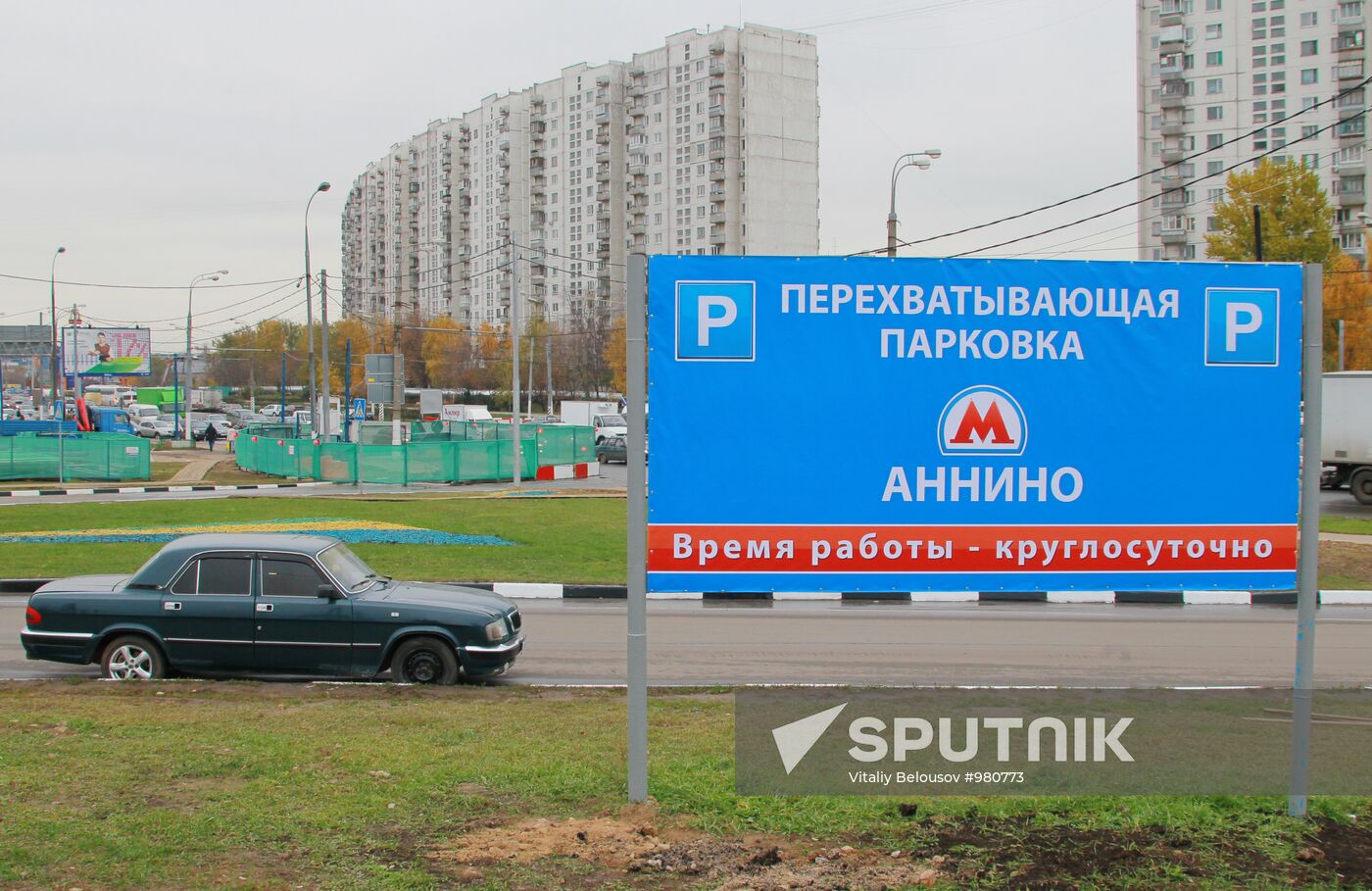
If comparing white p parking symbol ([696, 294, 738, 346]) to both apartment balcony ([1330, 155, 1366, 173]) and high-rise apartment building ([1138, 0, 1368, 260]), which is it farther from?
apartment balcony ([1330, 155, 1366, 173])

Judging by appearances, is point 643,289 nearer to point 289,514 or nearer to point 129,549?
point 129,549

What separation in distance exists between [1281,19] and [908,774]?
90.8 m

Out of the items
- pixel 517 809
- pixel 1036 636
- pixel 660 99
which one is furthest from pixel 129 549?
pixel 660 99

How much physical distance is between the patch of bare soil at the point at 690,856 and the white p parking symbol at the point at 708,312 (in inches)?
93.5

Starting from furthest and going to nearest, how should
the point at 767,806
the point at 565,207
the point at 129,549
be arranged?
the point at 565,207 < the point at 129,549 < the point at 767,806

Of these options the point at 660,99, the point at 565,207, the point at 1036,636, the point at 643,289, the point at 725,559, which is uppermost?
the point at 660,99

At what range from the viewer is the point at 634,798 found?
5625mm

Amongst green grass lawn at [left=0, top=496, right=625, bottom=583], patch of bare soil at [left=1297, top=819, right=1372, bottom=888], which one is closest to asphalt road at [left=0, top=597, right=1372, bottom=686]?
green grass lawn at [left=0, top=496, right=625, bottom=583]

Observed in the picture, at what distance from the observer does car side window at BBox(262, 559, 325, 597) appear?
10.4 m

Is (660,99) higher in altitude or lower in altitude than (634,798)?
higher

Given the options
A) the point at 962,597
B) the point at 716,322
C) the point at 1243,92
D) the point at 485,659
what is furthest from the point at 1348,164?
the point at 716,322

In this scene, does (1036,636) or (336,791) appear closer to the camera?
(336,791)

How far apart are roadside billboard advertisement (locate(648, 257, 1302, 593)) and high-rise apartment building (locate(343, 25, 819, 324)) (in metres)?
62.7

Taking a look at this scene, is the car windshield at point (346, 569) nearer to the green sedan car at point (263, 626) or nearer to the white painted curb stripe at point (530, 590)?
the green sedan car at point (263, 626)
